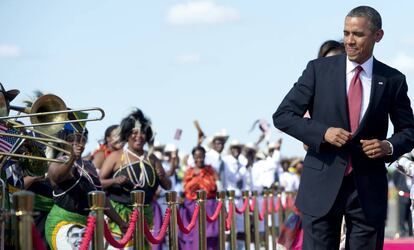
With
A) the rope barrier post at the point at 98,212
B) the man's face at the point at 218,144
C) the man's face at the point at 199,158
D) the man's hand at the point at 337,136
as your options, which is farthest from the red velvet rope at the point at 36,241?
the man's face at the point at 218,144

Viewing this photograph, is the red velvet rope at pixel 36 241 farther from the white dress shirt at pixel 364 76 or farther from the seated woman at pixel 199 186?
the seated woman at pixel 199 186

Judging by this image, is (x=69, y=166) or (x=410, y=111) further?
(x=69, y=166)

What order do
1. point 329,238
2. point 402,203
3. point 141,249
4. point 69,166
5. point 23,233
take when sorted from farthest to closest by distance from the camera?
point 402,203
point 69,166
point 141,249
point 329,238
point 23,233

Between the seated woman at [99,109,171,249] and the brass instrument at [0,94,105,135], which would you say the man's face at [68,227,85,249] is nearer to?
the brass instrument at [0,94,105,135]

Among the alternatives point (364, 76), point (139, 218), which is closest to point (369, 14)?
point (364, 76)

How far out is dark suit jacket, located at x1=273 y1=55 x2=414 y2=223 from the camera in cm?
740

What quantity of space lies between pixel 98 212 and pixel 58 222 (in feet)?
8.99

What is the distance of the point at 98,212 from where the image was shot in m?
8.02

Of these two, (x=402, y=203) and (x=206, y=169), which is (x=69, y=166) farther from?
(x=402, y=203)

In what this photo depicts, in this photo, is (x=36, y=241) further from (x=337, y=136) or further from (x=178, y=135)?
(x=178, y=135)

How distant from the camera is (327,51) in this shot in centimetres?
1038

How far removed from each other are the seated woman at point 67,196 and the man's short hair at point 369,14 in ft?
12.2

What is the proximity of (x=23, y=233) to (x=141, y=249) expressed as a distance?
3028mm

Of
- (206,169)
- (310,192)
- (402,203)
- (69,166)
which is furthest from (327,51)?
(402,203)
